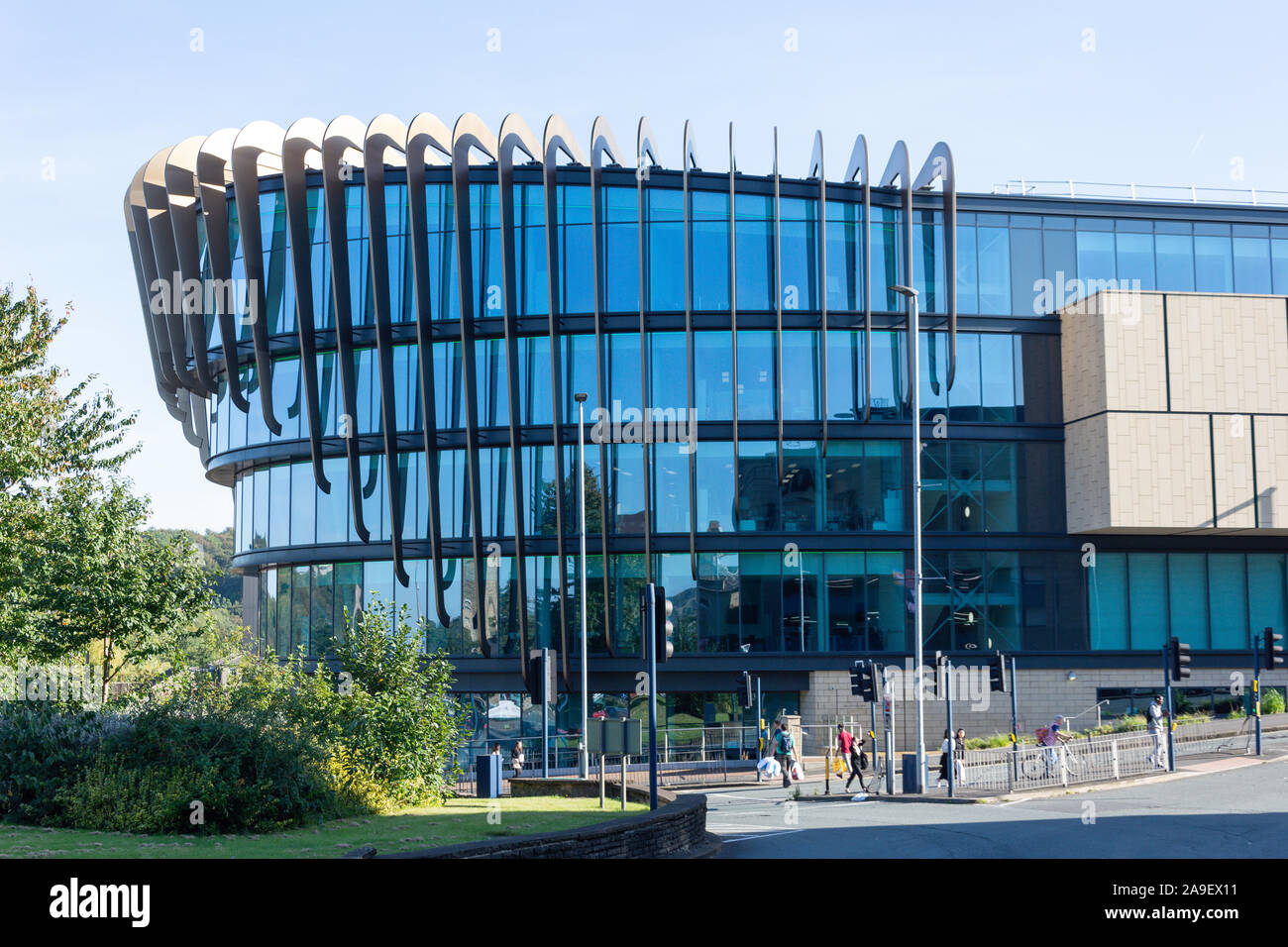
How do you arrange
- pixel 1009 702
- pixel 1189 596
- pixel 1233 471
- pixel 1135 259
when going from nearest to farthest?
pixel 1233 471
pixel 1009 702
pixel 1189 596
pixel 1135 259

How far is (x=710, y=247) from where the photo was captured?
41969mm

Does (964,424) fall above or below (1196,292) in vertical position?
below

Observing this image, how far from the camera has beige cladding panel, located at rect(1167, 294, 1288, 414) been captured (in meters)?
41.5

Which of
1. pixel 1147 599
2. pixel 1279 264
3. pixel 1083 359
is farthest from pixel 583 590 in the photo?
pixel 1279 264

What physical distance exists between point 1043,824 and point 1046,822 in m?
0.40

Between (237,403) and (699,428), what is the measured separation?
16.2 metres

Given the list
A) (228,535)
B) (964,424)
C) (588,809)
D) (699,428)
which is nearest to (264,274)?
(699,428)

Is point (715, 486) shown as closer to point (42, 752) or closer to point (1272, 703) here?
point (1272, 703)

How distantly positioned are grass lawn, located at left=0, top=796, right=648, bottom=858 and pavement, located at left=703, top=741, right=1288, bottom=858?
2946 millimetres

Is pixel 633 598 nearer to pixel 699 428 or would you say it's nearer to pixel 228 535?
pixel 699 428

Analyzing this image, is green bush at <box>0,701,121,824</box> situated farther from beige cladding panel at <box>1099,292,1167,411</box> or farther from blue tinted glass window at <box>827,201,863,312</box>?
beige cladding panel at <box>1099,292,1167,411</box>

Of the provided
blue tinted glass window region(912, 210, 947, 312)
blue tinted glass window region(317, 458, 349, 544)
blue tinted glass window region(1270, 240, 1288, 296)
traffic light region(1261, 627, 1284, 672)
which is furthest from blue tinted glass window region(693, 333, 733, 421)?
blue tinted glass window region(1270, 240, 1288, 296)

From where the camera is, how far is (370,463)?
42750 millimetres
